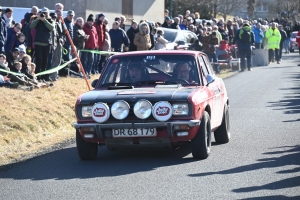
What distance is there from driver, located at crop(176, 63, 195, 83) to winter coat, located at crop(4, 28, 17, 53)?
7856 mm

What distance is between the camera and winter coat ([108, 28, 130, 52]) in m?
23.4

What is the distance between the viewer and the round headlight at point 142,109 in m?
10.6

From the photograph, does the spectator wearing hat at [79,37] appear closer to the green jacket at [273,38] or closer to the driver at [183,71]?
the driver at [183,71]

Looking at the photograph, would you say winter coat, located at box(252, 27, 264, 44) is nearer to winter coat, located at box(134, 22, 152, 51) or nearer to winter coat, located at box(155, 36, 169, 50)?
winter coat, located at box(155, 36, 169, 50)

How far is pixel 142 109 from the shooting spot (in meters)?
10.6

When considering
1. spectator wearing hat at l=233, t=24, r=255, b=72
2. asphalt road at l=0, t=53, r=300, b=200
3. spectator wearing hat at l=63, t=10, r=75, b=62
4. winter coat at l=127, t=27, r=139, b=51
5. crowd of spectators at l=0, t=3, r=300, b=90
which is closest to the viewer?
asphalt road at l=0, t=53, r=300, b=200

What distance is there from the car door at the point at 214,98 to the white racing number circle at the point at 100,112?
5.90 feet

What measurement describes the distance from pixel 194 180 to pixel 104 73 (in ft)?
10.2

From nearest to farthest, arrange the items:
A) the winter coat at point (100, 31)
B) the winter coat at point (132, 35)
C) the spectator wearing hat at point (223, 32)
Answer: the winter coat at point (100, 31)
the winter coat at point (132, 35)
the spectator wearing hat at point (223, 32)

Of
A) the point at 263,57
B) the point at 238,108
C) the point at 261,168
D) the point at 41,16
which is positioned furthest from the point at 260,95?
the point at 263,57

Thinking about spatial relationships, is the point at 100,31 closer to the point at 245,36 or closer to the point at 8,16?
the point at 8,16

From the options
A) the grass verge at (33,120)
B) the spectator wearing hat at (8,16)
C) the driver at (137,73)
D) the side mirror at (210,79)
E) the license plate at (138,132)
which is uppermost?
the spectator wearing hat at (8,16)

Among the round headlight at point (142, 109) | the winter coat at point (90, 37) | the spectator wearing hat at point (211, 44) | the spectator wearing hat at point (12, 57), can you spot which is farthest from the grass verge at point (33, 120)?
the spectator wearing hat at point (211, 44)

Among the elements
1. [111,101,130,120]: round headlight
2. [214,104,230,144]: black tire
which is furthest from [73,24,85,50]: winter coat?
[111,101,130,120]: round headlight
